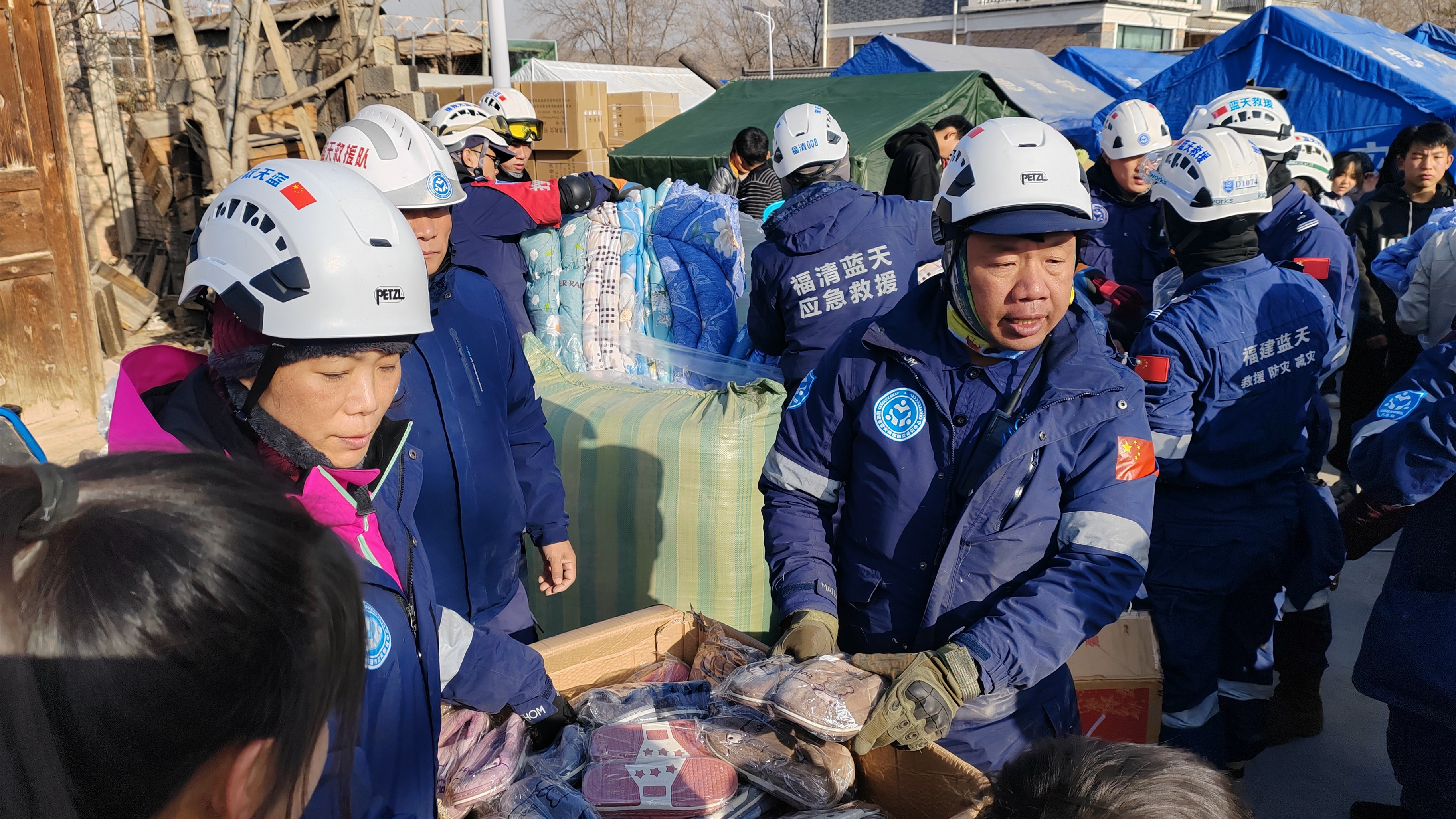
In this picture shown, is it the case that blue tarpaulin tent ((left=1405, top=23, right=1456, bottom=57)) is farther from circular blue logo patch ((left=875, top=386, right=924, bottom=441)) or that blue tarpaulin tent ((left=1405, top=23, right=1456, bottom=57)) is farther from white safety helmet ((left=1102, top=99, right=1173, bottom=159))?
circular blue logo patch ((left=875, top=386, right=924, bottom=441))

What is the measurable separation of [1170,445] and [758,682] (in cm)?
165

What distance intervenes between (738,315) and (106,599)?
4399 mm

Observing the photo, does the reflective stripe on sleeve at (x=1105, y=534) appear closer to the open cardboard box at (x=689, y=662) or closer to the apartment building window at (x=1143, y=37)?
the open cardboard box at (x=689, y=662)

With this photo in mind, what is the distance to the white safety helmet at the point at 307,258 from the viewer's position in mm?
1523

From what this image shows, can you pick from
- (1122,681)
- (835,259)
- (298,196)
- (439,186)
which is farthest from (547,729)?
(835,259)

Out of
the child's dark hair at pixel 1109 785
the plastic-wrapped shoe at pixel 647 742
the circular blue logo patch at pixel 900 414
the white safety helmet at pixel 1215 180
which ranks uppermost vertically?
the white safety helmet at pixel 1215 180

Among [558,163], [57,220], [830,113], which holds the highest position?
[830,113]

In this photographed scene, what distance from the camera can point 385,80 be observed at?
11242 millimetres

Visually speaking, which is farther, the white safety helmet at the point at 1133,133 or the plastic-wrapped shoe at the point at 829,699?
the white safety helmet at the point at 1133,133

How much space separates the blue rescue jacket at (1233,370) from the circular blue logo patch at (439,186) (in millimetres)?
2010

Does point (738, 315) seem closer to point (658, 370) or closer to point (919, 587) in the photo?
point (658, 370)

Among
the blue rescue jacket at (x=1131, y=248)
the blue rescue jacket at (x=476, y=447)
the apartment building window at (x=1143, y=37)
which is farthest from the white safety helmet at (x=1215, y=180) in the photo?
the apartment building window at (x=1143, y=37)

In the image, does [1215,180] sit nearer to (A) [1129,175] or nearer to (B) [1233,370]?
(B) [1233,370]

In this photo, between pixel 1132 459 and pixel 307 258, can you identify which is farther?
pixel 1132 459
